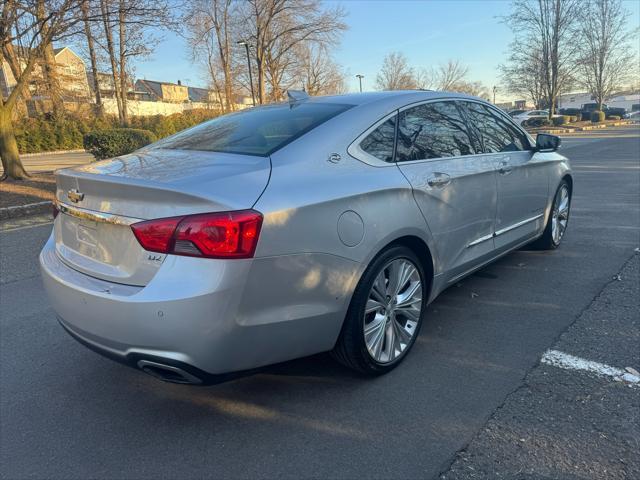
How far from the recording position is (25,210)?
8.55m

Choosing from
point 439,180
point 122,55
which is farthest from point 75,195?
point 122,55

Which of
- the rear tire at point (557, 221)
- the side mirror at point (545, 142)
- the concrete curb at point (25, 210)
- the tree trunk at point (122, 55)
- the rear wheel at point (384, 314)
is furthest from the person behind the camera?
the tree trunk at point (122, 55)

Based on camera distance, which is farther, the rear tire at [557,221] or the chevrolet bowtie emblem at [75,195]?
the rear tire at [557,221]

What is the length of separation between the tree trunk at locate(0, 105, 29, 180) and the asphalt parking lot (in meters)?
9.44

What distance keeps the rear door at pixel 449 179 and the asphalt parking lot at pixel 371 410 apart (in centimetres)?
60

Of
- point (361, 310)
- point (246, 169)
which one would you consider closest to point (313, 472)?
point (361, 310)

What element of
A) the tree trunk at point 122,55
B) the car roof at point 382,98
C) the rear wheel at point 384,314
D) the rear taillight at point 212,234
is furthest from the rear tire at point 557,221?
the tree trunk at point 122,55

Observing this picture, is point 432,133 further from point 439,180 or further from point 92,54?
point 92,54

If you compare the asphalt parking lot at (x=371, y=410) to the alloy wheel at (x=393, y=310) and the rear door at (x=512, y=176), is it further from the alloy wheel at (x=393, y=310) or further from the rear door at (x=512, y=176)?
the rear door at (x=512, y=176)

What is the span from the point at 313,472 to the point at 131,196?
1495 millimetres

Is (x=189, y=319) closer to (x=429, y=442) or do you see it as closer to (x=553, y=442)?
(x=429, y=442)

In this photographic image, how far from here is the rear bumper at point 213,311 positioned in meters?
2.08

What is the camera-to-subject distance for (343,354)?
108 inches

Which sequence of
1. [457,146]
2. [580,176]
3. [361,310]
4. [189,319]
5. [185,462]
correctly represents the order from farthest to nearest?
[580,176] → [457,146] → [361,310] → [185,462] → [189,319]
